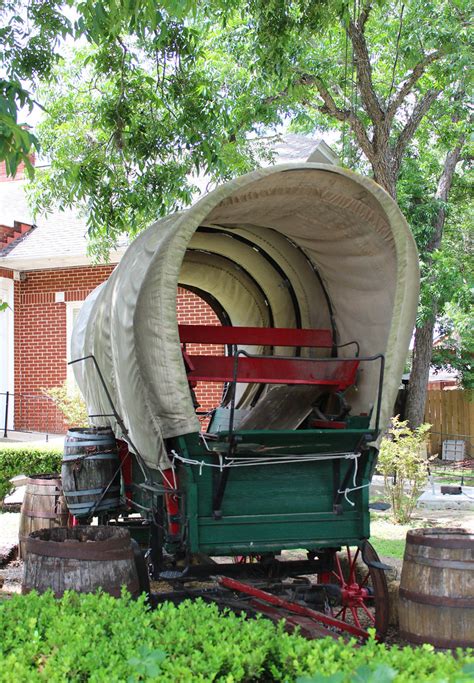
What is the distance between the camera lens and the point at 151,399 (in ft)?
18.1

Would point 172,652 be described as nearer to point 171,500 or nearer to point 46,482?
point 171,500

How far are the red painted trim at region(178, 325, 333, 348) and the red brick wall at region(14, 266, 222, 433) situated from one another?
11220 millimetres

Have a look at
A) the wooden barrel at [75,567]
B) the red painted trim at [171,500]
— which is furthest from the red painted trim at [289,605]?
the wooden barrel at [75,567]

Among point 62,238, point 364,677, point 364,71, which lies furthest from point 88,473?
point 62,238

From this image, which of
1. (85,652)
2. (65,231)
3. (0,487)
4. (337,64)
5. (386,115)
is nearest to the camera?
(85,652)

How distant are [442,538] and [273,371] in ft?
6.51

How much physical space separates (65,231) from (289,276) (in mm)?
12593

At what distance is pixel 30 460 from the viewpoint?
1214cm

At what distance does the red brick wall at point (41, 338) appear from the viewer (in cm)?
1792

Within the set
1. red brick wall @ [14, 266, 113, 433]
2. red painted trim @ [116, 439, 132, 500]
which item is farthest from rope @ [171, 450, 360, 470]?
red brick wall @ [14, 266, 113, 433]

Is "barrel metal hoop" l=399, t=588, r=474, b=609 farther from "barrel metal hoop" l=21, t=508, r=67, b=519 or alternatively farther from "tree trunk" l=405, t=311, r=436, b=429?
"tree trunk" l=405, t=311, r=436, b=429

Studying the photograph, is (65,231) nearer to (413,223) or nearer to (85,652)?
(413,223)

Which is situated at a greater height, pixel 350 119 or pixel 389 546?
pixel 350 119

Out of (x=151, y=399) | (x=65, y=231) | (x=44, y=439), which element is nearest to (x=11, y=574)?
(x=151, y=399)
